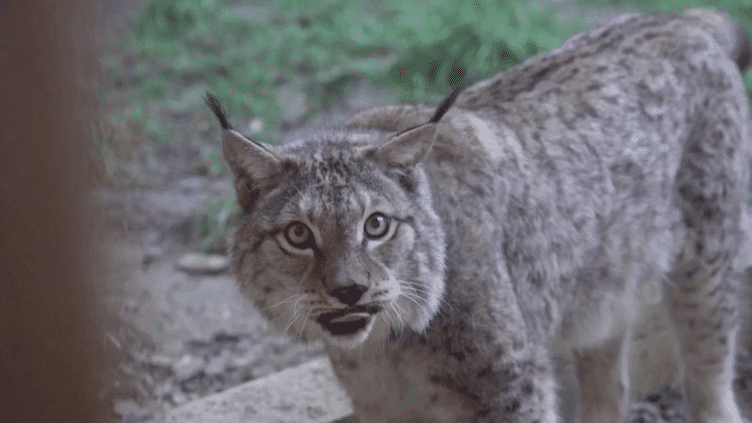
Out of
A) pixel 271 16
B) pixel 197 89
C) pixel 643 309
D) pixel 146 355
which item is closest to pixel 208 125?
pixel 197 89

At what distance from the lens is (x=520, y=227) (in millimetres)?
3092

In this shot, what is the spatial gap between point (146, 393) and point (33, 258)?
9.00 ft

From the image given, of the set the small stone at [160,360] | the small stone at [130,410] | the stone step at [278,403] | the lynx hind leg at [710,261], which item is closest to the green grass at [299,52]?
the small stone at [160,360]

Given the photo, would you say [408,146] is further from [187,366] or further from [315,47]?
[315,47]

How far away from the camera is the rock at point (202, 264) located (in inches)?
204

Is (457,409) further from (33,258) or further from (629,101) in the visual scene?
(33,258)

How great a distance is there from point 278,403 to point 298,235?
1300 millimetres

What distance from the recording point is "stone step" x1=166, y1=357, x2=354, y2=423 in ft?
11.7

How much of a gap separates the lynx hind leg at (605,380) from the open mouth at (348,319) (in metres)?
1.77

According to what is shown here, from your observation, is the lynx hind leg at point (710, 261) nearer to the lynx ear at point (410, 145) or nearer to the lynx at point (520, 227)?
the lynx at point (520, 227)

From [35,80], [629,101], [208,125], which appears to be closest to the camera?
[35,80]

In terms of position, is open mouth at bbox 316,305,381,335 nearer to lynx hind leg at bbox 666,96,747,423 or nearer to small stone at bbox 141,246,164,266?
lynx hind leg at bbox 666,96,747,423

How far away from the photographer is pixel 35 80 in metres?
1.05

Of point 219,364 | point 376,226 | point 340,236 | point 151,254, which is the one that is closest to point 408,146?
point 376,226
